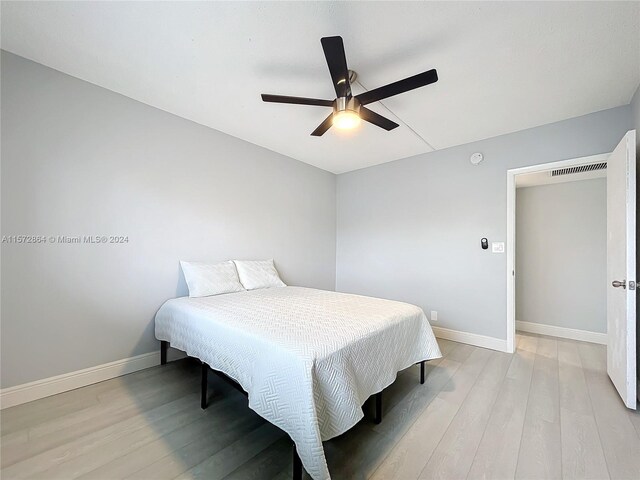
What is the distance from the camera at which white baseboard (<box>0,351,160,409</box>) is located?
184cm

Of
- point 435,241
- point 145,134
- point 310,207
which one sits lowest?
point 435,241

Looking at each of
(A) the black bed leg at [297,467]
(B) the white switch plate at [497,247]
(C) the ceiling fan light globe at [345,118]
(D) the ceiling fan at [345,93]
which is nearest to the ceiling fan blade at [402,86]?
(D) the ceiling fan at [345,93]

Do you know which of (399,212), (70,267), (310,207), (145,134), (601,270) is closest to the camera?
(70,267)

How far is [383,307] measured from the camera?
2.15m

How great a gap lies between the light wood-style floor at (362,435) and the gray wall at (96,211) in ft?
1.50

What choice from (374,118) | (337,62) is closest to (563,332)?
(374,118)

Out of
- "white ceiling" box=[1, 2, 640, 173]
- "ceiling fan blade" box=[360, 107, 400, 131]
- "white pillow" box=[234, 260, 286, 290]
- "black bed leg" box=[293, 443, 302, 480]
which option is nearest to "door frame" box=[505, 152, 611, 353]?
"white ceiling" box=[1, 2, 640, 173]

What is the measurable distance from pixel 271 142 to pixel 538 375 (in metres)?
3.72

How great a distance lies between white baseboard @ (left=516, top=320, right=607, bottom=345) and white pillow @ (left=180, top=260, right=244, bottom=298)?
4.05 meters

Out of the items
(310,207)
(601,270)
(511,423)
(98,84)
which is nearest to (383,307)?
(511,423)

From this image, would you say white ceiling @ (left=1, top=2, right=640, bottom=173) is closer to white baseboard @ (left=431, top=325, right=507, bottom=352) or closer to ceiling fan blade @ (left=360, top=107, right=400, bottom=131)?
ceiling fan blade @ (left=360, top=107, right=400, bottom=131)

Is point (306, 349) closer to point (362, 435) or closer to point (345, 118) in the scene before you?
point (362, 435)

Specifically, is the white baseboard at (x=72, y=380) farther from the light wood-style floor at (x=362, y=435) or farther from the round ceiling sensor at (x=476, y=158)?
the round ceiling sensor at (x=476, y=158)

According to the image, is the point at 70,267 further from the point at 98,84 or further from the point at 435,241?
the point at 435,241
